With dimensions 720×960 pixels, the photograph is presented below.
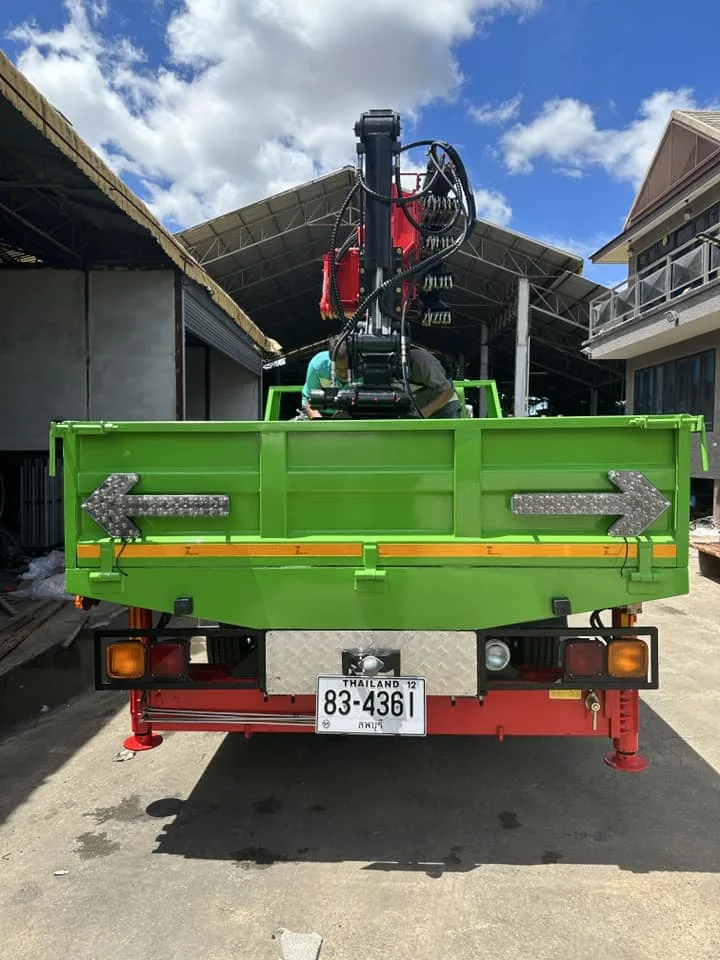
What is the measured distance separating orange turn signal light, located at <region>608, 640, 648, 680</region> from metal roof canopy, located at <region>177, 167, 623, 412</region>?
1385 centimetres

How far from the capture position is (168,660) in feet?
9.74

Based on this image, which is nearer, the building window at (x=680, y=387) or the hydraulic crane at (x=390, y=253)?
the hydraulic crane at (x=390, y=253)

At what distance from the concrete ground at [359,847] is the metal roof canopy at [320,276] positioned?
1358 cm

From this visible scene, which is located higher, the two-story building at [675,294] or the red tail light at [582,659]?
the two-story building at [675,294]

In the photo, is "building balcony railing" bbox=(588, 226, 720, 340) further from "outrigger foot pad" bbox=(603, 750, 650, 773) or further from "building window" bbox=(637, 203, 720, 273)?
"outrigger foot pad" bbox=(603, 750, 650, 773)

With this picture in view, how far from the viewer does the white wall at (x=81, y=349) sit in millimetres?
A: 9891

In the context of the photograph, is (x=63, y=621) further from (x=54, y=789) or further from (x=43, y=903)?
(x=43, y=903)

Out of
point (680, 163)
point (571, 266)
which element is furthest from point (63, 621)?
point (571, 266)

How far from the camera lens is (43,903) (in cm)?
255

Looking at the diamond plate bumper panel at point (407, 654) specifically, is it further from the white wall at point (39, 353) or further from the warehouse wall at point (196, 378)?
the warehouse wall at point (196, 378)

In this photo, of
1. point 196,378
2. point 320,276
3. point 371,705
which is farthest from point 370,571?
point 320,276

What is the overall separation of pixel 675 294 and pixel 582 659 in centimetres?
1208

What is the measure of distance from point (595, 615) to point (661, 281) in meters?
11.9

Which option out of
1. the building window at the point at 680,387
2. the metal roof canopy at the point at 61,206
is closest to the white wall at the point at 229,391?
the metal roof canopy at the point at 61,206
